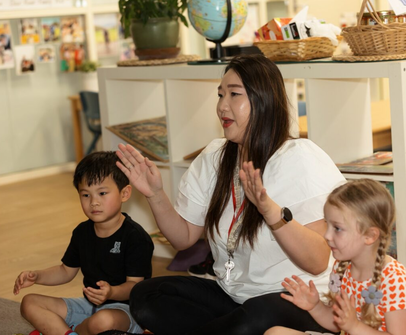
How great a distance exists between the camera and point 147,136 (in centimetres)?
330

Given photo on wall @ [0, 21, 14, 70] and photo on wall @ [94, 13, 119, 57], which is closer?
photo on wall @ [0, 21, 14, 70]

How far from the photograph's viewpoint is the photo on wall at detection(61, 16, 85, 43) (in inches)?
220

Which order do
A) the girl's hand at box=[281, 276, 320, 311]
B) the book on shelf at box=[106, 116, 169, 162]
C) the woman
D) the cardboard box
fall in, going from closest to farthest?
the girl's hand at box=[281, 276, 320, 311], the woman, the cardboard box, the book on shelf at box=[106, 116, 169, 162]

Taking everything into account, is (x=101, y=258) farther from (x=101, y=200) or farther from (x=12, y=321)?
(x=12, y=321)

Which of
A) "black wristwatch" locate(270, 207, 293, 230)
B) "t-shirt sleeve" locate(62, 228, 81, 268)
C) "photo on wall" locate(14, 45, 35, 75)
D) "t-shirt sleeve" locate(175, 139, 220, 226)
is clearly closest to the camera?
"black wristwatch" locate(270, 207, 293, 230)

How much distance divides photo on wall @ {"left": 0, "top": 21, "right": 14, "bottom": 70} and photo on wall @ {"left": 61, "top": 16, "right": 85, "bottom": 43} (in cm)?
47

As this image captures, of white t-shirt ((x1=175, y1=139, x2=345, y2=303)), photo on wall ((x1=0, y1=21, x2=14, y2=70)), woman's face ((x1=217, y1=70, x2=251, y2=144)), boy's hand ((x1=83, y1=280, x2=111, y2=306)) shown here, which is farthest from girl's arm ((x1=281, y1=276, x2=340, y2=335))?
photo on wall ((x1=0, y1=21, x2=14, y2=70))

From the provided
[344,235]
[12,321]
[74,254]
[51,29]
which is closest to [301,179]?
[344,235]

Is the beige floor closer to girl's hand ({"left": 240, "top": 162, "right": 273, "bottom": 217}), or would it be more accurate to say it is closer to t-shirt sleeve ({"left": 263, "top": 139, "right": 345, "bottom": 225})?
t-shirt sleeve ({"left": 263, "top": 139, "right": 345, "bottom": 225})

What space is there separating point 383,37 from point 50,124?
3877 mm

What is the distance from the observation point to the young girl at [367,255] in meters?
1.58

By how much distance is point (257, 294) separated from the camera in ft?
6.46

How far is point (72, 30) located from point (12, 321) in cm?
356

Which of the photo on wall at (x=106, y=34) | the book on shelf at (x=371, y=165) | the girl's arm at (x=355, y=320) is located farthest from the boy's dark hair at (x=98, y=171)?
the photo on wall at (x=106, y=34)
